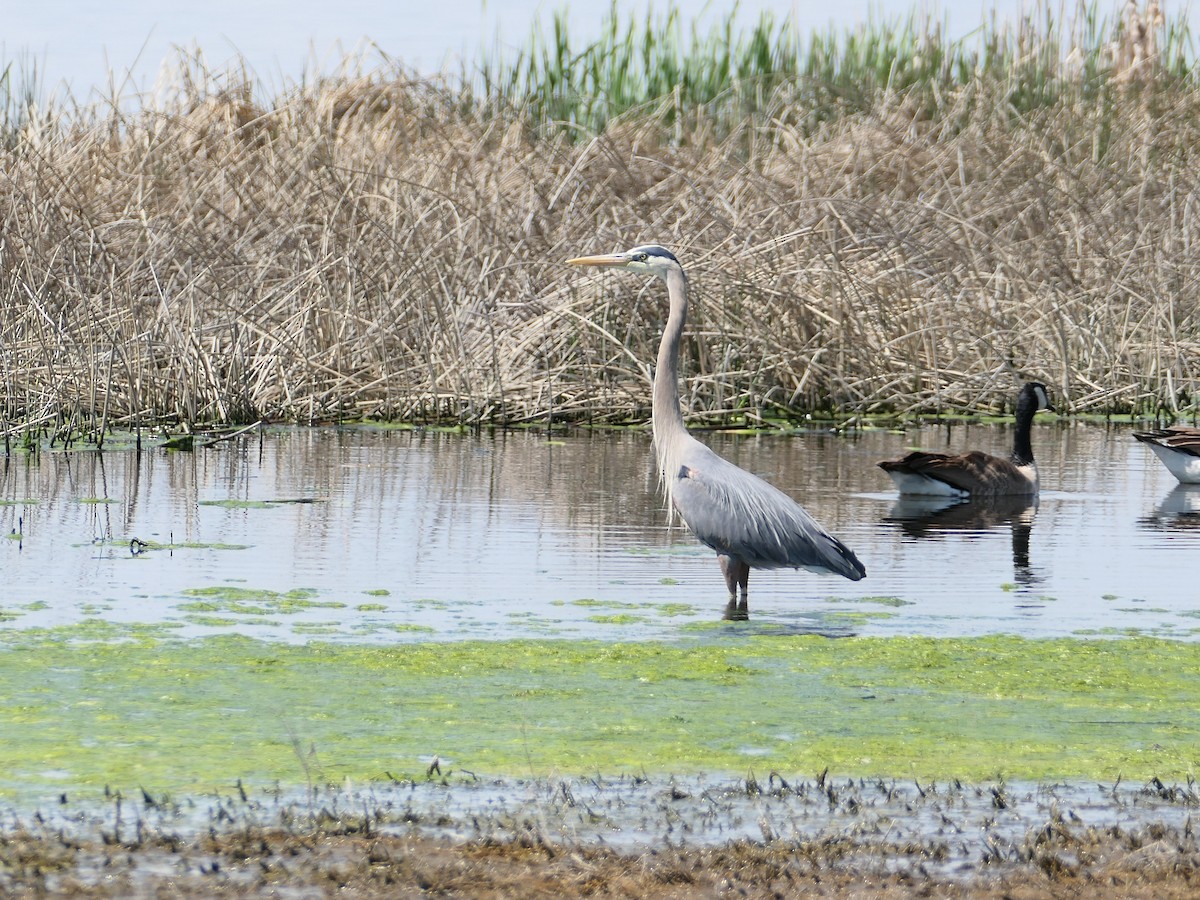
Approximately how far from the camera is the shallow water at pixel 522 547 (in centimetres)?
729

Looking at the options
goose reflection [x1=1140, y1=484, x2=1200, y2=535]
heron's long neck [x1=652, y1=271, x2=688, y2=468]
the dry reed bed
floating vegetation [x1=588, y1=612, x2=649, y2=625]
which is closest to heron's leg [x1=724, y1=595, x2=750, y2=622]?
floating vegetation [x1=588, y1=612, x2=649, y2=625]

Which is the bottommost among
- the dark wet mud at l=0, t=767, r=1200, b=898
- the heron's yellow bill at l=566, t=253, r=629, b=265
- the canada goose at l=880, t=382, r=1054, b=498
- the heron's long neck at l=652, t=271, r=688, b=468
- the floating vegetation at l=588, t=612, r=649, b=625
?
the dark wet mud at l=0, t=767, r=1200, b=898

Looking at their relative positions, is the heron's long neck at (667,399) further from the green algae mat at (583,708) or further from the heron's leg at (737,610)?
the green algae mat at (583,708)

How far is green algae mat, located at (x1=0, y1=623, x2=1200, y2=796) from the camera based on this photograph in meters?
4.89

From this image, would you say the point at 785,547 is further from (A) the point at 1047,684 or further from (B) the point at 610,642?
(A) the point at 1047,684

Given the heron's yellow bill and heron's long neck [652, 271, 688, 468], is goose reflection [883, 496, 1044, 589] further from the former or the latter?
the heron's yellow bill

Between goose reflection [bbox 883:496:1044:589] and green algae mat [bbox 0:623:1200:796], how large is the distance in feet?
10.4

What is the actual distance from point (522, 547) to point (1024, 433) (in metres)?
4.32

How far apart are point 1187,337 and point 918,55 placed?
9329mm

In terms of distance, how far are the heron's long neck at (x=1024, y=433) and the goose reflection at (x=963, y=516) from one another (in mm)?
388

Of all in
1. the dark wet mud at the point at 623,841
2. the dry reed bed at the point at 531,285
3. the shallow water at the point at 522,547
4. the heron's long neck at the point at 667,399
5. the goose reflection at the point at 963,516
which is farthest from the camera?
the dry reed bed at the point at 531,285

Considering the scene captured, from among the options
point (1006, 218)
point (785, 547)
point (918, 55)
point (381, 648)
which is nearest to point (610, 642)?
point (381, 648)

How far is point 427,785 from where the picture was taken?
182 inches

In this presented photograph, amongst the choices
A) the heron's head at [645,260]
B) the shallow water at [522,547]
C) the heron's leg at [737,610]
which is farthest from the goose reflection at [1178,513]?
the heron's leg at [737,610]
